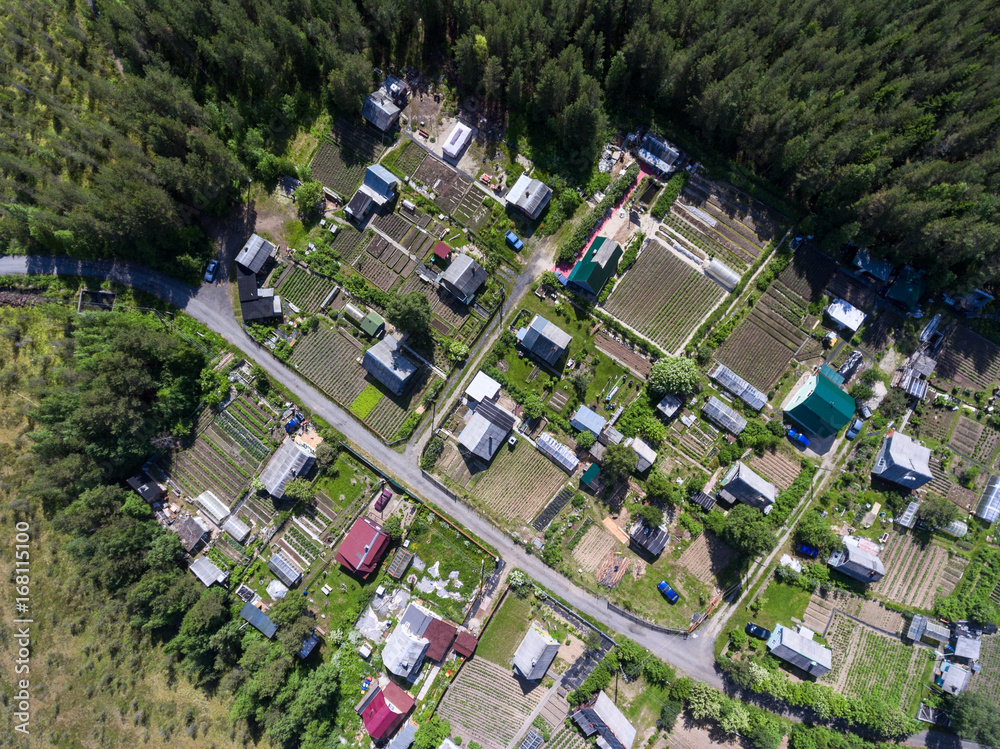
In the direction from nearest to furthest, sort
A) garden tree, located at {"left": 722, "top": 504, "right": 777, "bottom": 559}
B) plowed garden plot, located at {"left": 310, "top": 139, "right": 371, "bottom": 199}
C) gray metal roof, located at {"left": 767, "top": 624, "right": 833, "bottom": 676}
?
Result: garden tree, located at {"left": 722, "top": 504, "right": 777, "bottom": 559}, gray metal roof, located at {"left": 767, "top": 624, "right": 833, "bottom": 676}, plowed garden plot, located at {"left": 310, "top": 139, "right": 371, "bottom": 199}

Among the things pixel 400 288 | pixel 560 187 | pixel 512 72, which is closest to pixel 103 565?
pixel 400 288

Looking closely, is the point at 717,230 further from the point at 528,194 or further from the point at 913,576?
the point at 913,576

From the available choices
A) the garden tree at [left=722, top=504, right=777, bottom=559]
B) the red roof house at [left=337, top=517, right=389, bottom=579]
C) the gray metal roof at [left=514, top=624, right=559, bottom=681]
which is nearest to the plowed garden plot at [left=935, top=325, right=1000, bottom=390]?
the garden tree at [left=722, top=504, right=777, bottom=559]

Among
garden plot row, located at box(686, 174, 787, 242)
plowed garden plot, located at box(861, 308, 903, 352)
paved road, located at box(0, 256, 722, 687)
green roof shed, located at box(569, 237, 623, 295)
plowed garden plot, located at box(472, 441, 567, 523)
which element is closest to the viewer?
paved road, located at box(0, 256, 722, 687)

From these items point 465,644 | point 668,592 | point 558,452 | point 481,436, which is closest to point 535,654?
point 465,644

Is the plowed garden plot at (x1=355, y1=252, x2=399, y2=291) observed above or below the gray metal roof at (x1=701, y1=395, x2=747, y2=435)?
below

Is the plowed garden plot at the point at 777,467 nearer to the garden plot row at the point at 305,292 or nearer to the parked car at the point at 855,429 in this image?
the parked car at the point at 855,429

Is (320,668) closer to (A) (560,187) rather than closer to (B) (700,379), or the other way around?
(B) (700,379)

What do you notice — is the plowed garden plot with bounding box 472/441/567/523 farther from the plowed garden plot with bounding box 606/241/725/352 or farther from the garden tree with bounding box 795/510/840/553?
the garden tree with bounding box 795/510/840/553
